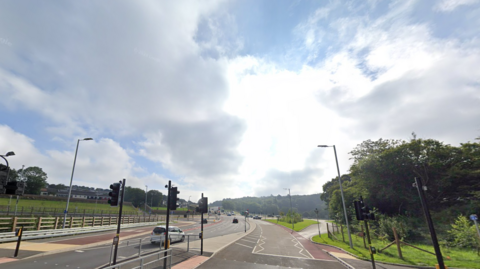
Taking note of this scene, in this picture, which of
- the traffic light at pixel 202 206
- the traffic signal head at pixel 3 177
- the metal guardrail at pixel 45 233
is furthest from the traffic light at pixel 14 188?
the metal guardrail at pixel 45 233

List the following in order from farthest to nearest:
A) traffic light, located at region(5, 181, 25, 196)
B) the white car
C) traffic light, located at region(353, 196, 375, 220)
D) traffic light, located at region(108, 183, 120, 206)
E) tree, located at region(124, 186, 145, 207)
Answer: tree, located at region(124, 186, 145, 207) → the white car → traffic light, located at region(353, 196, 375, 220) → traffic light, located at region(108, 183, 120, 206) → traffic light, located at region(5, 181, 25, 196)

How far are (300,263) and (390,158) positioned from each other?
3462cm

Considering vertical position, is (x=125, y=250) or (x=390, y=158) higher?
(x=390, y=158)

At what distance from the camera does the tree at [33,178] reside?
3494 inches

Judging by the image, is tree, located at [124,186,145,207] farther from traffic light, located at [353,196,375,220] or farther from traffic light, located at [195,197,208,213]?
traffic light, located at [353,196,375,220]

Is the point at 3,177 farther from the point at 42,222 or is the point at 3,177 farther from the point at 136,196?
the point at 136,196

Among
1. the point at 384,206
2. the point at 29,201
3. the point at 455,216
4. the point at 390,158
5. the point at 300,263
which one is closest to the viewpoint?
the point at 300,263

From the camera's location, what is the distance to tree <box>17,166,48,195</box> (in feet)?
291

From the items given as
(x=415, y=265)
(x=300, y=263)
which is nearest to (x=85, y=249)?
(x=300, y=263)

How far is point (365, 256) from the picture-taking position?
18.5m

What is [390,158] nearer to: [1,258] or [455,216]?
[455,216]

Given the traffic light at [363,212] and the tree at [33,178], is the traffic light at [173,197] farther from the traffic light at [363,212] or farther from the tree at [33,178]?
the tree at [33,178]

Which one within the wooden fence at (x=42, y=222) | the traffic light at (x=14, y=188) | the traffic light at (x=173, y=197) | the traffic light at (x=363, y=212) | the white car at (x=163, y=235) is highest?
the traffic light at (x=14, y=188)

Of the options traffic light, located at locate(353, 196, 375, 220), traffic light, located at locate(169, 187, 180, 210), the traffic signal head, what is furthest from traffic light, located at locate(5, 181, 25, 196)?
traffic light, located at locate(353, 196, 375, 220)
